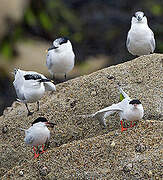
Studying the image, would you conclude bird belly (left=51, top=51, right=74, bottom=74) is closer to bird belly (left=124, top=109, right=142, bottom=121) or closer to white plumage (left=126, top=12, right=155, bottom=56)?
white plumage (left=126, top=12, right=155, bottom=56)

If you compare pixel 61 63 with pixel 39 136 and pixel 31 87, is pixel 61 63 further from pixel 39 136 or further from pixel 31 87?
pixel 39 136

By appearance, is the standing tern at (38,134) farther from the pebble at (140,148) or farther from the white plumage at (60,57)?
the white plumage at (60,57)

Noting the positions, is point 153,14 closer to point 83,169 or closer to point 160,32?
point 160,32

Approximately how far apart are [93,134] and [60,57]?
186 centimetres

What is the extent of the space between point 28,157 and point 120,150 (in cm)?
125

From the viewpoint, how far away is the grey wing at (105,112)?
572cm

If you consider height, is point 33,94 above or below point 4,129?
above

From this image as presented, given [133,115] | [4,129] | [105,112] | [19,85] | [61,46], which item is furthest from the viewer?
[61,46]

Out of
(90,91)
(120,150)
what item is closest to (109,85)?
(90,91)

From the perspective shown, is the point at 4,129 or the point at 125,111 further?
the point at 4,129

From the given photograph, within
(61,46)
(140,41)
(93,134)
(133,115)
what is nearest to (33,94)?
(93,134)

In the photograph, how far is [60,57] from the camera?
24.8 ft

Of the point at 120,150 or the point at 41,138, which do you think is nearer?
the point at 120,150

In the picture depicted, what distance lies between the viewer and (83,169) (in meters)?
5.22
